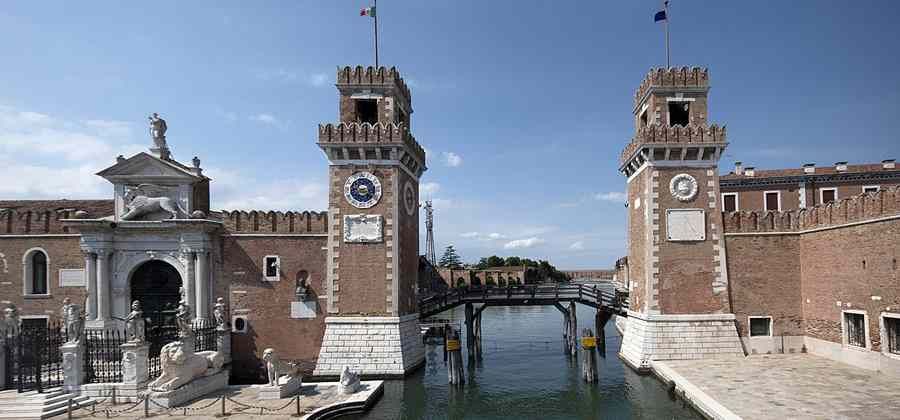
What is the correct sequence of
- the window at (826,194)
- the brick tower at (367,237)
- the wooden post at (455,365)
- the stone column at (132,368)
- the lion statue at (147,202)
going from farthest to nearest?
the window at (826,194) → the lion statue at (147,202) → the brick tower at (367,237) → the wooden post at (455,365) → the stone column at (132,368)

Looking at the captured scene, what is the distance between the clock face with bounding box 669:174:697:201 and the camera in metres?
23.6

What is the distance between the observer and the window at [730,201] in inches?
1355

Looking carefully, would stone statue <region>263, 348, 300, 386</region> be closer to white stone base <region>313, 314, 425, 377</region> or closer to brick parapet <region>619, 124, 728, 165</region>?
white stone base <region>313, 314, 425, 377</region>

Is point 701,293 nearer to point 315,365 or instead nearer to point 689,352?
point 689,352

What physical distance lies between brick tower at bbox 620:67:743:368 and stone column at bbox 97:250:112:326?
2217cm

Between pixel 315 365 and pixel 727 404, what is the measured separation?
615 inches

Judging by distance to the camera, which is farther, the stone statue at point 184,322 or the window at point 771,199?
the window at point 771,199

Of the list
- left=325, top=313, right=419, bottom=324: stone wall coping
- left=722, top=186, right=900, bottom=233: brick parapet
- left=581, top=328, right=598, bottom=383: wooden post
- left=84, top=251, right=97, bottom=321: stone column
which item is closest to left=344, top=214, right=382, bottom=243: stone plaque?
left=325, top=313, right=419, bottom=324: stone wall coping

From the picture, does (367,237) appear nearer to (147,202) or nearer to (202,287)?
(202,287)

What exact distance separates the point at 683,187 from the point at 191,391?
20.5 m

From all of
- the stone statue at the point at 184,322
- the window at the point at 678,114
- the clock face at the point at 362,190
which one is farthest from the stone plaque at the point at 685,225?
the stone statue at the point at 184,322

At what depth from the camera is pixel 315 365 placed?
23422 millimetres

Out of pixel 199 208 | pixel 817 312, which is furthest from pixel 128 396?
pixel 817 312

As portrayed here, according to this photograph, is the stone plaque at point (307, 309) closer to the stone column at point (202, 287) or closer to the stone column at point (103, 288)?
the stone column at point (202, 287)
